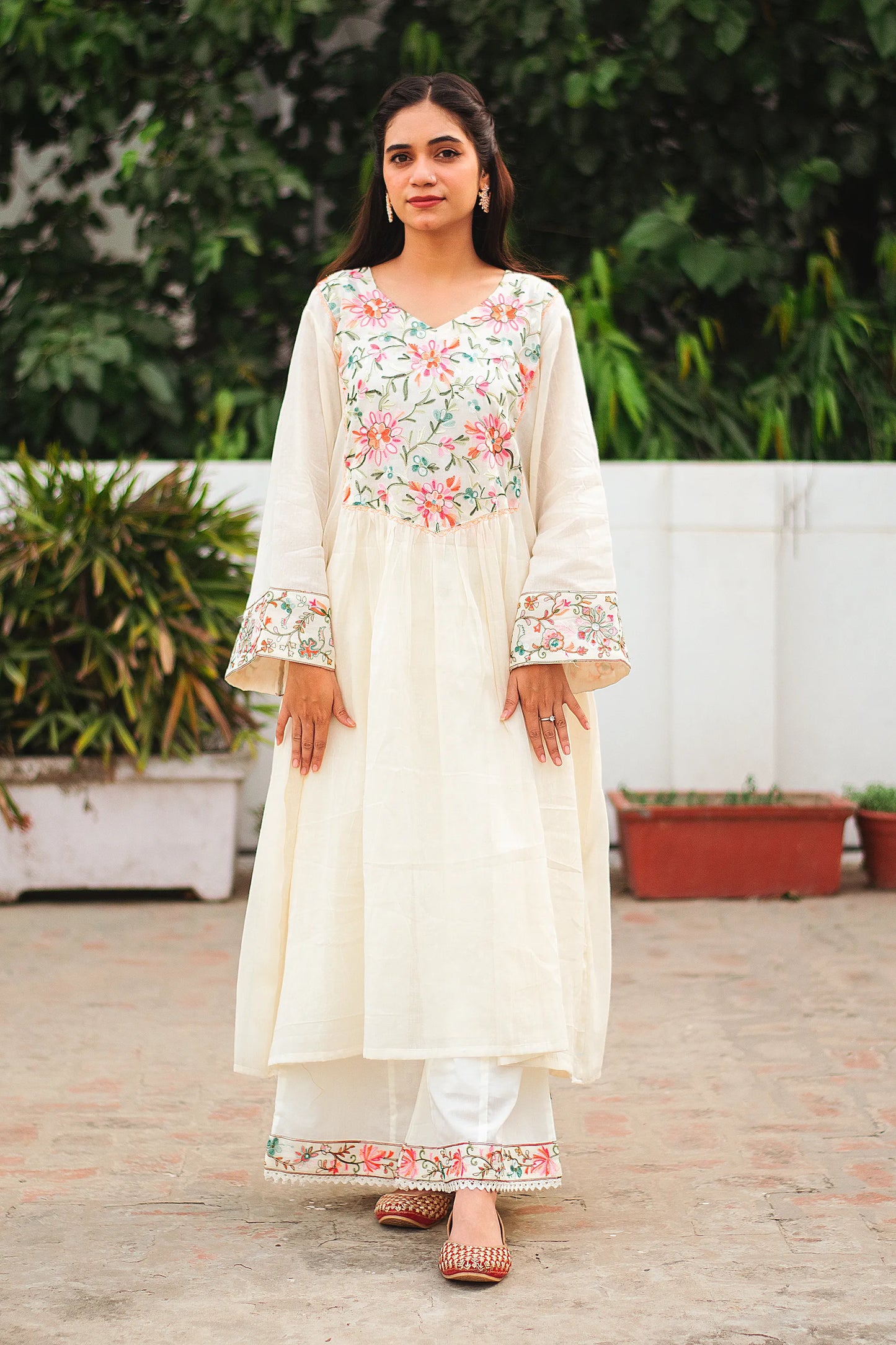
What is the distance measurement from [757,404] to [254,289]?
81.9 inches

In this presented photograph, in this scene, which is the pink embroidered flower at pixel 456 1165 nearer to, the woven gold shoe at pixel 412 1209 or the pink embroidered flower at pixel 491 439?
the woven gold shoe at pixel 412 1209

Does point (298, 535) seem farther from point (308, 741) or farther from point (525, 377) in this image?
point (525, 377)

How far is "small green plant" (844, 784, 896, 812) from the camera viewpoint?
5.00 m

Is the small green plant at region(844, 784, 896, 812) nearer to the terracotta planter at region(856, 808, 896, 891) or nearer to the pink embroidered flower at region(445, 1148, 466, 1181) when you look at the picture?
the terracotta planter at region(856, 808, 896, 891)

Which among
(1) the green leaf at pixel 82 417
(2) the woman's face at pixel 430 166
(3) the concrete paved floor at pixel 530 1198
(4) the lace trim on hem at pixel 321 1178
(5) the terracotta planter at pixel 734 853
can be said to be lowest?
(3) the concrete paved floor at pixel 530 1198

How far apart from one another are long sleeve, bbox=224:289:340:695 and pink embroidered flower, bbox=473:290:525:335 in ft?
0.79

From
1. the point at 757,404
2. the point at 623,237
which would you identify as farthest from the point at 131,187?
the point at 757,404

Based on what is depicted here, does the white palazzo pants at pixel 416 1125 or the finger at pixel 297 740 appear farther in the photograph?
the finger at pixel 297 740

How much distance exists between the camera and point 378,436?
7.78 feet

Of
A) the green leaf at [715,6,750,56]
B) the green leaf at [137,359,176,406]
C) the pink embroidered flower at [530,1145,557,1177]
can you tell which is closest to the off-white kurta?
the pink embroidered flower at [530,1145,557,1177]

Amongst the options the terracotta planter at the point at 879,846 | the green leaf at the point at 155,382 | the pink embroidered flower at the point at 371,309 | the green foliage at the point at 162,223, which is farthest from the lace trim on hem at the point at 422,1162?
the green leaf at the point at 155,382

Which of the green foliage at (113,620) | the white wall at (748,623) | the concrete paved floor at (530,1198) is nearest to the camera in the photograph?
the concrete paved floor at (530,1198)

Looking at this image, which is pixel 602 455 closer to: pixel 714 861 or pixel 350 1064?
pixel 714 861

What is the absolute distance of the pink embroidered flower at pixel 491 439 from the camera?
2.35 m
